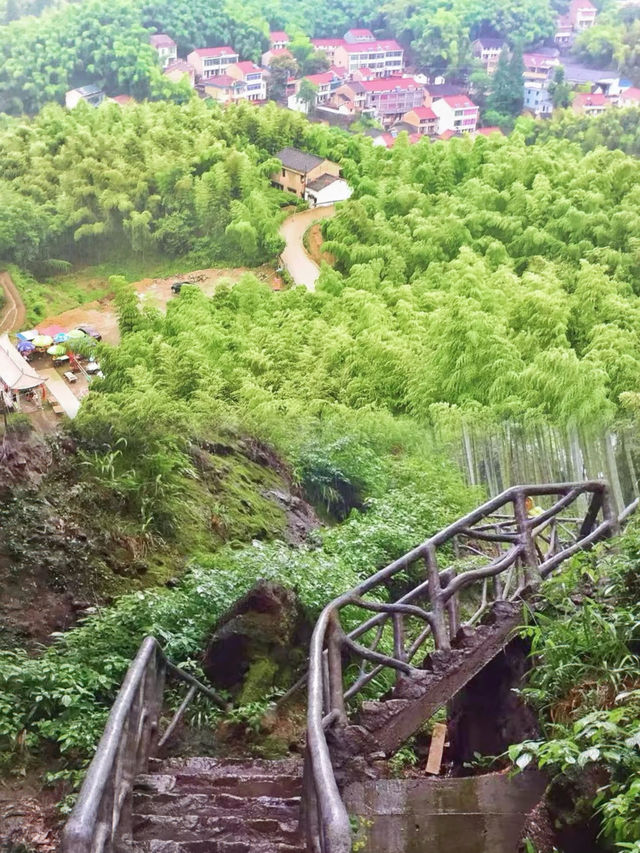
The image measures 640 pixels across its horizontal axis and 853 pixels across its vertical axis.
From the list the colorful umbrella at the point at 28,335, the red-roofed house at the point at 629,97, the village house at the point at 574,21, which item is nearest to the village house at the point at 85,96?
the colorful umbrella at the point at 28,335

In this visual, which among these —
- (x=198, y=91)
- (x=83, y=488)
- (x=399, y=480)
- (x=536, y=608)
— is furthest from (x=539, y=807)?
(x=198, y=91)

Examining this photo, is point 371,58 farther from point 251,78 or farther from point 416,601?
point 416,601

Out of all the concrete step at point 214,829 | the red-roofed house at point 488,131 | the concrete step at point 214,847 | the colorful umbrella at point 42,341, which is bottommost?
the concrete step at point 214,829

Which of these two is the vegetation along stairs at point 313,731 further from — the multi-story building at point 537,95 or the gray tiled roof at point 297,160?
the multi-story building at point 537,95

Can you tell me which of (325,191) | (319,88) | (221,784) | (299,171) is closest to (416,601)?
(221,784)

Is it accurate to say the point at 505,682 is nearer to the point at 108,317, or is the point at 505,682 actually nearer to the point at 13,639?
the point at 13,639
